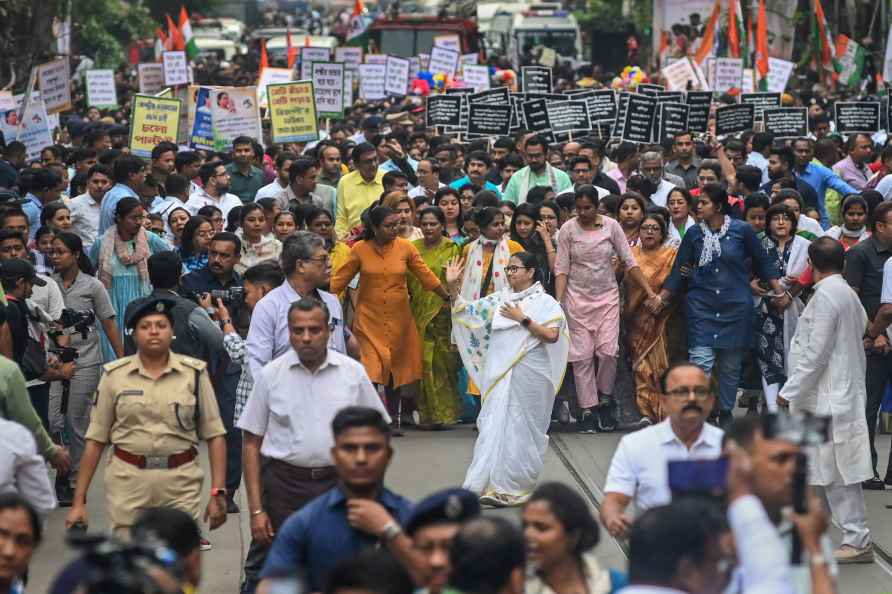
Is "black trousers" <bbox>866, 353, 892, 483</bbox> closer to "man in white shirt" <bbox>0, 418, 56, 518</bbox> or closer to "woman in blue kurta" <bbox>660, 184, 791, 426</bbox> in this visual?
"woman in blue kurta" <bbox>660, 184, 791, 426</bbox>

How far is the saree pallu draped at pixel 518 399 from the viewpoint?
34.4 ft

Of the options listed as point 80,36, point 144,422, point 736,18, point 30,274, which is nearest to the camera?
point 144,422

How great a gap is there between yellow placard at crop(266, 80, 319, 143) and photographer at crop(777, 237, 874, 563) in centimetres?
1056

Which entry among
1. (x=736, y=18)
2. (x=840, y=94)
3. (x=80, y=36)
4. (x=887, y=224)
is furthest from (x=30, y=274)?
(x=80, y=36)

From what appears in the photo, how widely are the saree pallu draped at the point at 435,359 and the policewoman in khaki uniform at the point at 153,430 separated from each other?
551 cm

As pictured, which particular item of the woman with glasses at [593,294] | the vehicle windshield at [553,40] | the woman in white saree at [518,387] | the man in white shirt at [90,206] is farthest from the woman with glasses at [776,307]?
the vehicle windshield at [553,40]

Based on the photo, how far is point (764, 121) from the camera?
2053 cm

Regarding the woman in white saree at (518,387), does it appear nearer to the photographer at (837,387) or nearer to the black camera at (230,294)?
the black camera at (230,294)

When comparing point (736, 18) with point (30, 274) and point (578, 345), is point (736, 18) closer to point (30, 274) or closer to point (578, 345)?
point (578, 345)

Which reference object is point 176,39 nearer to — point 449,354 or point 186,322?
point 449,354

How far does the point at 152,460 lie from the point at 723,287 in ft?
18.9

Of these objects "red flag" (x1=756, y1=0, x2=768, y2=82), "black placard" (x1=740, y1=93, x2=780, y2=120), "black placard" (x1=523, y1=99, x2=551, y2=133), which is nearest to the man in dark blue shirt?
"black placard" (x1=523, y1=99, x2=551, y2=133)

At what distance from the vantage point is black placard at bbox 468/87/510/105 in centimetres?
2017

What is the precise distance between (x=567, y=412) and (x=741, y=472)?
895 cm
